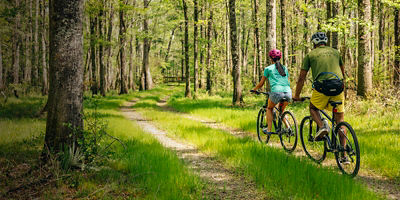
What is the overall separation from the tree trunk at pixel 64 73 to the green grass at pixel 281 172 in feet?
10.4

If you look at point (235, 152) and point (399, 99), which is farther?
point (399, 99)

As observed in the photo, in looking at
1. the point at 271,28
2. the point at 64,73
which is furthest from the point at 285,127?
the point at 271,28

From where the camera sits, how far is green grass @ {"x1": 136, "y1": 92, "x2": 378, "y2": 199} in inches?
147

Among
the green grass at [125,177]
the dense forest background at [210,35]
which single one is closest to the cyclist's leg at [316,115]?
the green grass at [125,177]

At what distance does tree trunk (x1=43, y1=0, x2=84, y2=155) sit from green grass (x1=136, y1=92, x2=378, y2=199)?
317 centimetres

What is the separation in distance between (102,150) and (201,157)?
240 cm

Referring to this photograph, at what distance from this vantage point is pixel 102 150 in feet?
16.1

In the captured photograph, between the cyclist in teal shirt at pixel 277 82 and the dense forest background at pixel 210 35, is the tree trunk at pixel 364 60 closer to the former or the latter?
the dense forest background at pixel 210 35

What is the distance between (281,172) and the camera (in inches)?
179

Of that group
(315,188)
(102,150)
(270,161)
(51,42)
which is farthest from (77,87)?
(315,188)

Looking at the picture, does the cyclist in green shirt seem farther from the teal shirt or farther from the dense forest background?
the dense forest background

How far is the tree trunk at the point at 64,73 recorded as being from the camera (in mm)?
4387

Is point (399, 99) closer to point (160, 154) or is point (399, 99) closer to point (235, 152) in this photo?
point (235, 152)

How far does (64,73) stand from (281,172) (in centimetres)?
391
